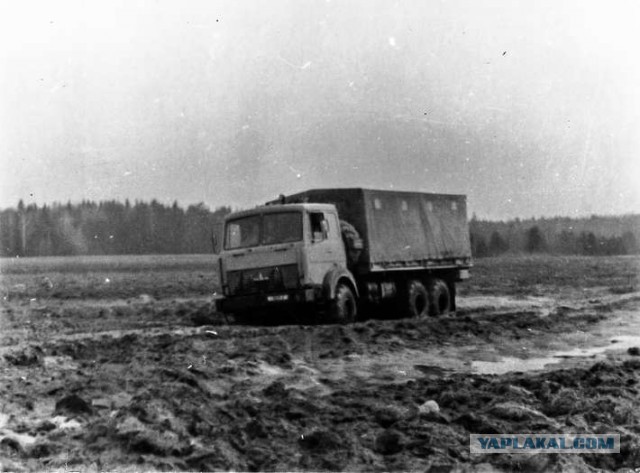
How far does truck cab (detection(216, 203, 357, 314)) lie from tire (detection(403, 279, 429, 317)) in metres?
2.83

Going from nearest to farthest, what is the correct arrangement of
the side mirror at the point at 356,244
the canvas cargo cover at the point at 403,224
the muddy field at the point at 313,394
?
the muddy field at the point at 313,394, the side mirror at the point at 356,244, the canvas cargo cover at the point at 403,224

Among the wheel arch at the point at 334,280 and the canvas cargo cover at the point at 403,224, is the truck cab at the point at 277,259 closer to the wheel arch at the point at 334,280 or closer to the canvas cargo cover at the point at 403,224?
the wheel arch at the point at 334,280

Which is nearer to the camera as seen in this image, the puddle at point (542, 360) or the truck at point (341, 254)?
the puddle at point (542, 360)

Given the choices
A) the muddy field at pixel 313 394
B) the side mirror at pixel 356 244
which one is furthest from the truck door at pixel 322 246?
the muddy field at pixel 313 394

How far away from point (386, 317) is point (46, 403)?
33.7 ft

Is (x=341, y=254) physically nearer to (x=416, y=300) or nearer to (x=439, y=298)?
(x=416, y=300)

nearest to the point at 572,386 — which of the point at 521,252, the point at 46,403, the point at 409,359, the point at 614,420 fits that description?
the point at 614,420

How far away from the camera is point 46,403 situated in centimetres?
683

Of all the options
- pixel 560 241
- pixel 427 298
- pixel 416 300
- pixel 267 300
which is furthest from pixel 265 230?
pixel 560 241

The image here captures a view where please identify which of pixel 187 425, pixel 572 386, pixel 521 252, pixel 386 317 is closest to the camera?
pixel 187 425

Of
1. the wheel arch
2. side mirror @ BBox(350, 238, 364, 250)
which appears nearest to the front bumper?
the wheel arch

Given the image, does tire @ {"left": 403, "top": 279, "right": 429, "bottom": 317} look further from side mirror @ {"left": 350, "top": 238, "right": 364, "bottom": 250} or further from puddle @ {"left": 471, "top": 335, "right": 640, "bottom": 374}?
puddle @ {"left": 471, "top": 335, "right": 640, "bottom": 374}

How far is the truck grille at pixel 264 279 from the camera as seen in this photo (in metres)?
12.8

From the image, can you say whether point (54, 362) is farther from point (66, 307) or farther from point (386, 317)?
point (66, 307)
